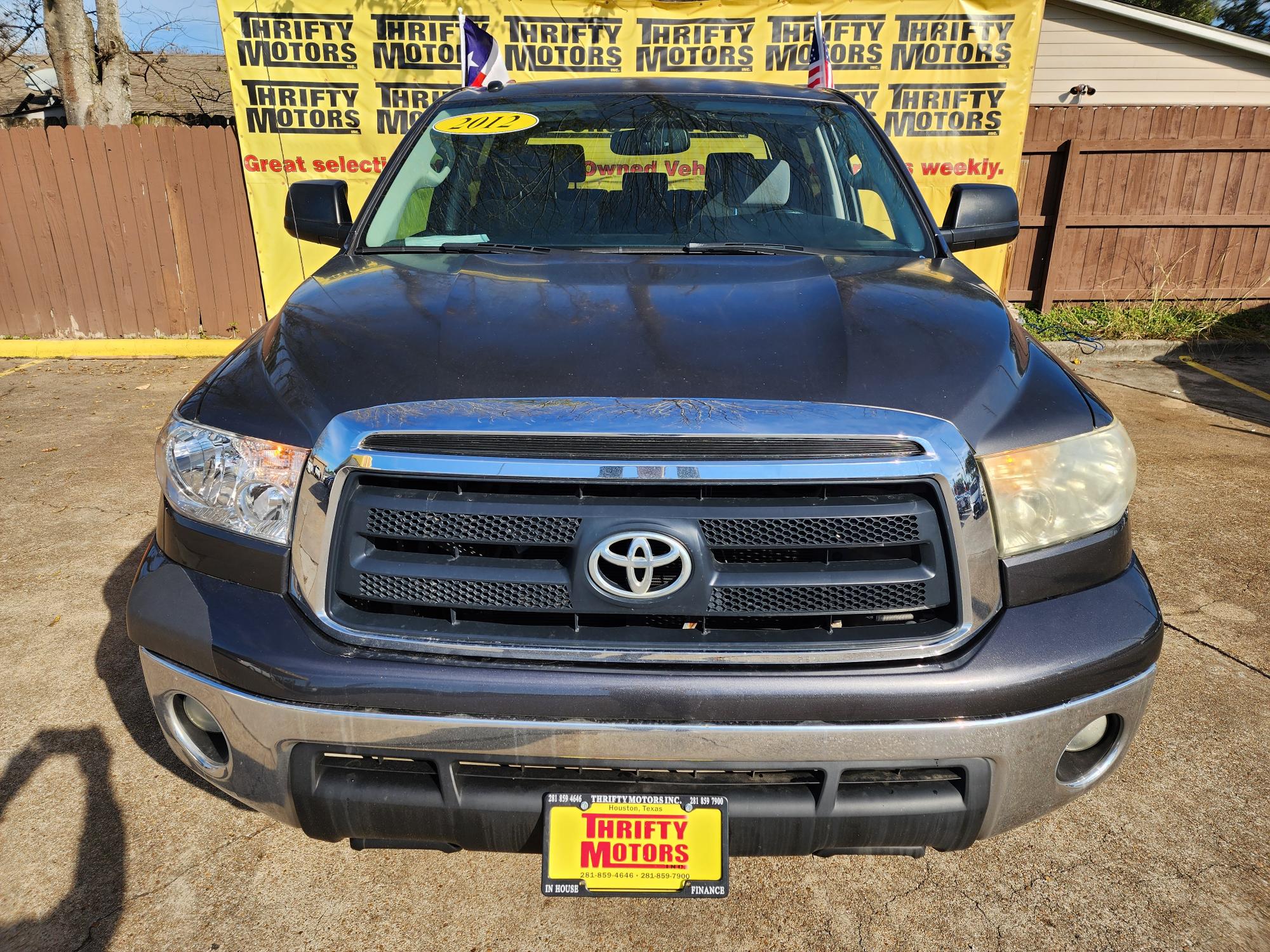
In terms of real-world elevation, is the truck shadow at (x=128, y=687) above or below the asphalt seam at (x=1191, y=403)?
above

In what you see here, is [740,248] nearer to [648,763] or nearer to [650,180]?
[650,180]

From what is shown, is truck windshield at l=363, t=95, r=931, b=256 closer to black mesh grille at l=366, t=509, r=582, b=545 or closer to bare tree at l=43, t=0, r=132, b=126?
black mesh grille at l=366, t=509, r=582, b=545

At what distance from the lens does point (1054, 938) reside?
201cm

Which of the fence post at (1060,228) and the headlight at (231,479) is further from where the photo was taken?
the fence post at (1060,228)

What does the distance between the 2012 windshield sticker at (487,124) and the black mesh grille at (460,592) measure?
203 centimetres

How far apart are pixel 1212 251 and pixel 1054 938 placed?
9.53 meters

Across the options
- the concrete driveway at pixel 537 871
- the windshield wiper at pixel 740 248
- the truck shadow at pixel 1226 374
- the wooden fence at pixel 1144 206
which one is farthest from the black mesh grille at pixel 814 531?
the wooden fence at pixel 1144 206

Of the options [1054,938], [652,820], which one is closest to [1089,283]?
[1054,938]

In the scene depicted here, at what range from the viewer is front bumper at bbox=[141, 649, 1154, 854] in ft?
5.22

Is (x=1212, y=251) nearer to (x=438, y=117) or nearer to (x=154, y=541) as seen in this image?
(x=438, y=117)

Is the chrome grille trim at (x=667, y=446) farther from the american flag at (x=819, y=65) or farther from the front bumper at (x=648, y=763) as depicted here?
the american flag at (x=819, y=65)

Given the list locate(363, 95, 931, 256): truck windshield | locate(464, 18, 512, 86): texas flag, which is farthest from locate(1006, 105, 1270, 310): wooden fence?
locate(363, 95, 931, 256): truck windshield

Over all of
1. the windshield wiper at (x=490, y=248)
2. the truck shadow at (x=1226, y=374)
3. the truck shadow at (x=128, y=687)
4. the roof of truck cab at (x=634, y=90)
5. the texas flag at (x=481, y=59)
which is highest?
the texas flag at (x=481, y=59)

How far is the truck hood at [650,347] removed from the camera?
1706 mm
